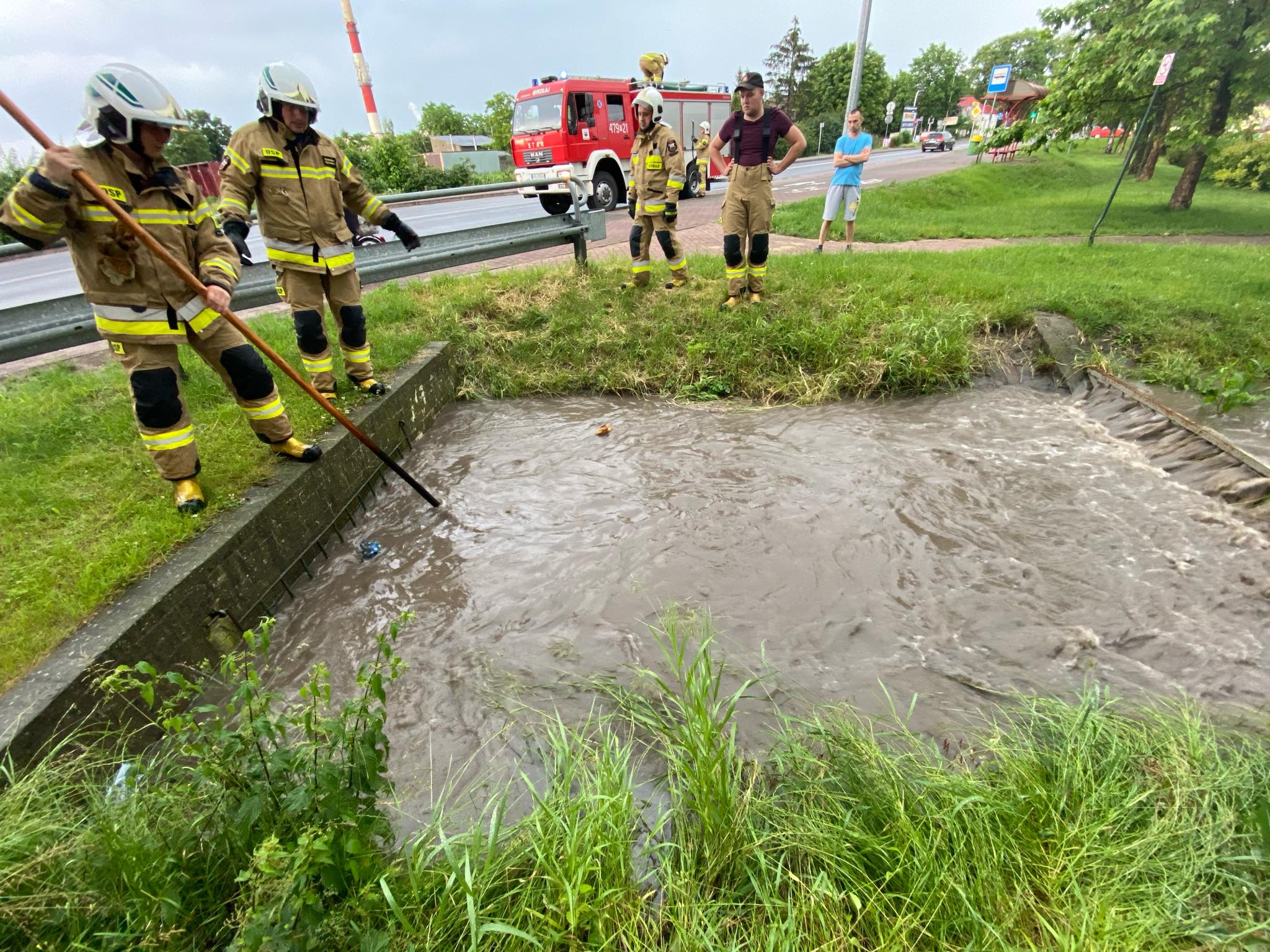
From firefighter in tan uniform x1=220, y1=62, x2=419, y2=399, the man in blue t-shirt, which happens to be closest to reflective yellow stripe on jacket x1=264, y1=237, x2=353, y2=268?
firefighter in tan uniform x1=220, y1=62, x2=419, y2=399

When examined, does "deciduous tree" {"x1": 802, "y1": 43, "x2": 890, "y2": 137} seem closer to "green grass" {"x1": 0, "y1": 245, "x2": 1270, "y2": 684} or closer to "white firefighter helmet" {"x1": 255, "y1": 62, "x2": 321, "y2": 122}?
"green grass" {"x1": 0, "y1": 245, "x2": 1270, "y2": 684}

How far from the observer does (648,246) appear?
21.5 ft

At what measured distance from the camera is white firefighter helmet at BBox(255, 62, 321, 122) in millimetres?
3357

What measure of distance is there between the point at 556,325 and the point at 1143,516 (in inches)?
194

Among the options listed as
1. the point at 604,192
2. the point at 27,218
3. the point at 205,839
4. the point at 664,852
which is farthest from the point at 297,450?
the point at 604,192

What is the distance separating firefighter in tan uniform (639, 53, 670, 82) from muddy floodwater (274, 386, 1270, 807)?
4.37 metres

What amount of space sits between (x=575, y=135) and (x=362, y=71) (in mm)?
31579

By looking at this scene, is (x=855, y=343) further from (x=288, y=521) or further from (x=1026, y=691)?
(x=288, y=521)

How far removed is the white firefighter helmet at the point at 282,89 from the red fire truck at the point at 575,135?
364 inches

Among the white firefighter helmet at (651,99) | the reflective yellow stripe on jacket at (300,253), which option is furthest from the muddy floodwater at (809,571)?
the white firefighter helmet at (651,99)

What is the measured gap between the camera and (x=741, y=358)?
214 inches

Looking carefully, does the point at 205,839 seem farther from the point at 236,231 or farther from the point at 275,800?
the point at 236,231

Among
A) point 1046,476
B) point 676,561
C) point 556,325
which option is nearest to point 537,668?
point 676,561

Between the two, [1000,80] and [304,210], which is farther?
[1000,80]
